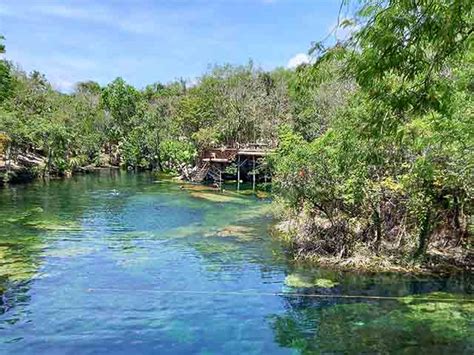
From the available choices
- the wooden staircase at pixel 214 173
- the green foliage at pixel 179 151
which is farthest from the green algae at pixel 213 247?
the green foliage at pixel 179 151

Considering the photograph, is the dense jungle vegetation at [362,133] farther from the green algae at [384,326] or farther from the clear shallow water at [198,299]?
the green algae at [384,326]

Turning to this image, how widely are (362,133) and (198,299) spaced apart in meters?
9.87

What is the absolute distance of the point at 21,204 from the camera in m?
31.0

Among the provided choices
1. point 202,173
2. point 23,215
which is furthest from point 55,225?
point 202,173

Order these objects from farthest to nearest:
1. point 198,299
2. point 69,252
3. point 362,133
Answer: point 69,252
point 198,299
point 362,133

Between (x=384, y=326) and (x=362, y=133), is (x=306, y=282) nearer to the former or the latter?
(x=384, y=326)

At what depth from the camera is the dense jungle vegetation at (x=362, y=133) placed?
4.19 meters

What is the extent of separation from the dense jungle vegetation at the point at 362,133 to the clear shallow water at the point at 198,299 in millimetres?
2125

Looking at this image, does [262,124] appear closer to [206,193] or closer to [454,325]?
[206,193]

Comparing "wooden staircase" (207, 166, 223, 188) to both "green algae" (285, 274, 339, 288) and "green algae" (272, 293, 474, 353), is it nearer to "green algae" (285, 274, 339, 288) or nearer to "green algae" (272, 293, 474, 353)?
"green algae" (285, 274, 339, 288)

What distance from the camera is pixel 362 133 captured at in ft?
16.7

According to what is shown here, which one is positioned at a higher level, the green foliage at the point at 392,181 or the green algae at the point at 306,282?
the green foliage at the point at 392,181

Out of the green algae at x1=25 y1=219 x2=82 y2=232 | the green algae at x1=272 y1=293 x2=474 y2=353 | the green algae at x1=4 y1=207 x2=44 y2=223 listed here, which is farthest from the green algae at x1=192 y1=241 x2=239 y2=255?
the green algae at x1=4 y1=207 x2=44 y2=223

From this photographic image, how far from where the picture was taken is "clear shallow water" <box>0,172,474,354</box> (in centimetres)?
1102
